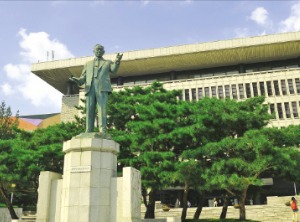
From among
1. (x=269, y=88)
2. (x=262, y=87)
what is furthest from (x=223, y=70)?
(x=269, y=88)

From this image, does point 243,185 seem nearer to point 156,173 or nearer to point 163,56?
point 156,173

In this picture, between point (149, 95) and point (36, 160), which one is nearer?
point (36, 160)

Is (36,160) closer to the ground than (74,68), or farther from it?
closer to the ground

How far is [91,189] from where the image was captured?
37.3ft

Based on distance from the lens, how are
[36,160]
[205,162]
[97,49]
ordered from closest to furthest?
[97,49]
[205,162]
[36,160]

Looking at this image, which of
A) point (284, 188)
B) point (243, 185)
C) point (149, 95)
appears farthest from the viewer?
point (284, 188)

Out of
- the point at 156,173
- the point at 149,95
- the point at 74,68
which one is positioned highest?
the point at 74,68

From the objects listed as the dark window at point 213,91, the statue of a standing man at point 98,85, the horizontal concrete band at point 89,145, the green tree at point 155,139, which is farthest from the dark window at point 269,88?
the horizontal concrete band at point 89,145

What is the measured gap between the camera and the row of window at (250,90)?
1871 inches

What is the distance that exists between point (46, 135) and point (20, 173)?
3.37 metres

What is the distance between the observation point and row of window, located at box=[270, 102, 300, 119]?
46906 mm

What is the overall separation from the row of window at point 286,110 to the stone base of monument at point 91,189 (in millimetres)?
39555

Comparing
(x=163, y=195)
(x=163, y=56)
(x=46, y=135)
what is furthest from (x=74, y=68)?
(x=46, y=135)

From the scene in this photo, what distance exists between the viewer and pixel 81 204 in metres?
11.2
